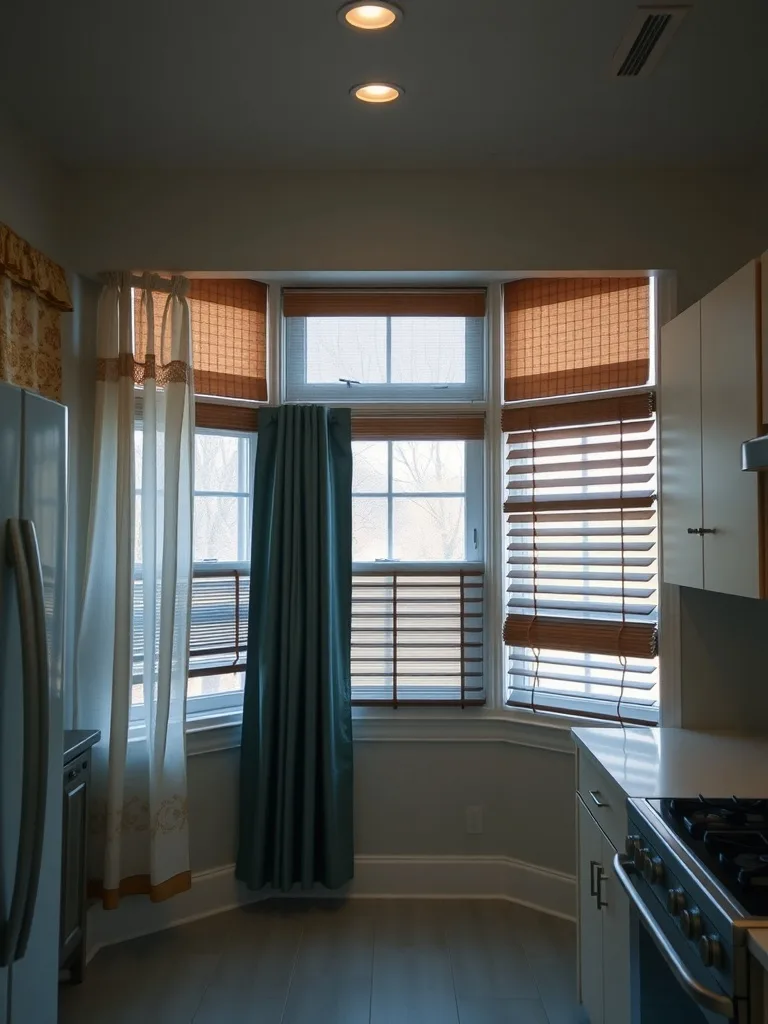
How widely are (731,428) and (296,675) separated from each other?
1913 mm

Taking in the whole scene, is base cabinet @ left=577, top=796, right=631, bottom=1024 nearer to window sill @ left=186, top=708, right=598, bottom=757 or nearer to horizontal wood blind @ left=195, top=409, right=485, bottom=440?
window sill @ left=186, top=708, right=598, bottom=757

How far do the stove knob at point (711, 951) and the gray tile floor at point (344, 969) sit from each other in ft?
4.61

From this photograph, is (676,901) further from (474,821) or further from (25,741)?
(474,821)

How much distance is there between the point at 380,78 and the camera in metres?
2.71

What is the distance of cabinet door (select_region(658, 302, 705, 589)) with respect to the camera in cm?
275

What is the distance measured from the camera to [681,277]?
3.33 meters

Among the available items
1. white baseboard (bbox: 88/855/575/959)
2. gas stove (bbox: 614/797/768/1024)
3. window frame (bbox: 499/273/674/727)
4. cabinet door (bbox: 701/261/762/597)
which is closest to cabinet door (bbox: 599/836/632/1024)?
gas stove (bbox: 614/797/768/1024)

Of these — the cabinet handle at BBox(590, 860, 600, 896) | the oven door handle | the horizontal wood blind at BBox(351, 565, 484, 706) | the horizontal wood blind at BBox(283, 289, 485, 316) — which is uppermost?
the horizontal wood blind at BBox(283, 289, 485, 316)

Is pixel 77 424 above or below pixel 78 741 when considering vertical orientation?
above

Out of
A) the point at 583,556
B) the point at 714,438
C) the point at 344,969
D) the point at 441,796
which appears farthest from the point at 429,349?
the point at 344,969

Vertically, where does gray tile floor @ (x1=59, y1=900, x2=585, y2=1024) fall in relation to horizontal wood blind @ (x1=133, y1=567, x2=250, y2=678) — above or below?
below

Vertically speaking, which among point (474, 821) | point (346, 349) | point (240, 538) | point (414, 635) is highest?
point (346, 349)

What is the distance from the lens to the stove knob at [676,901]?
1.79 m

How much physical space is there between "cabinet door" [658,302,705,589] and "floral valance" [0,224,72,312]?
2.10 meters
